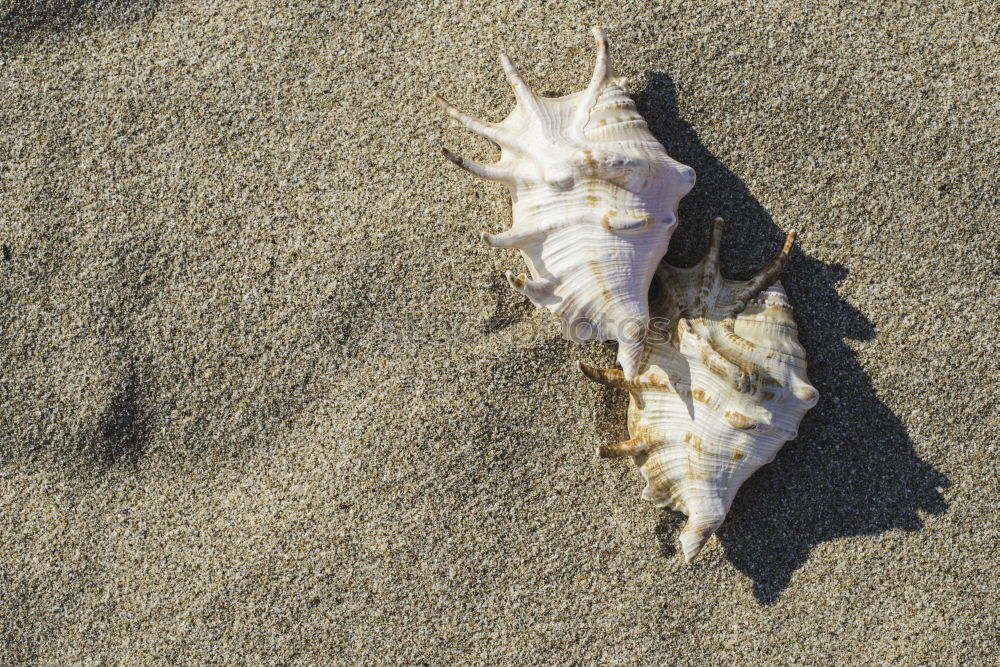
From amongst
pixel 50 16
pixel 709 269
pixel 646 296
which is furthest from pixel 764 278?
pixel 50 16

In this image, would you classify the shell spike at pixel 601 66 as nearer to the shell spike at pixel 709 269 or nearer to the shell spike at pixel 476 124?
the shell spike at pixel 476 124

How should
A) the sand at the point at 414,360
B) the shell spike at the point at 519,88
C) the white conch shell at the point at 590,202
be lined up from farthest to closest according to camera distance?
the sand at the point at 414,360 < the shell spike at the point at 519,88 < the white conch shell at the point at 590,202

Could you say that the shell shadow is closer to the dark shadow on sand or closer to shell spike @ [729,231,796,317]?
shell spike @ [729,231,796,317]

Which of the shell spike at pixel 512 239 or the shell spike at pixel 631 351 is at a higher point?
the shell spike at pixel 512 239

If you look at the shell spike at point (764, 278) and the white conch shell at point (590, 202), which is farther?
the shell spike at point (764, 278)

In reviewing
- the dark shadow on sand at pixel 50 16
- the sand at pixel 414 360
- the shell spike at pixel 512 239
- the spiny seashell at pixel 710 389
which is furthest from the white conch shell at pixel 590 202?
the dark shadow on sand at pixel 50 16

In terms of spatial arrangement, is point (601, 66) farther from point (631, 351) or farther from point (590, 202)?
point (631, 351)

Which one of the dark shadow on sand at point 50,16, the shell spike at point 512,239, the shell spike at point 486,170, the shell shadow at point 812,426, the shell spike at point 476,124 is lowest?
the shell shadow at point 812,426
